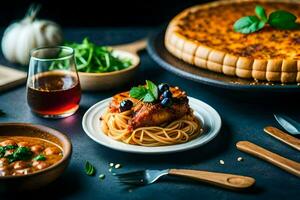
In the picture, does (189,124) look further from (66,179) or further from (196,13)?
(196,13)

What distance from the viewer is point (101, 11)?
593cm

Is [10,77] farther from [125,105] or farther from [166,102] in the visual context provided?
[166,102]

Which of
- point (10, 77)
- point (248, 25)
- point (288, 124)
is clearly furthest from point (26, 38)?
point (288, 124)

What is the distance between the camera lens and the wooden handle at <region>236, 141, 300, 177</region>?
2.62m

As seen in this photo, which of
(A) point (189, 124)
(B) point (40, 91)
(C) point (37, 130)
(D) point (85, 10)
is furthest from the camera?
(D) point (85, 10)

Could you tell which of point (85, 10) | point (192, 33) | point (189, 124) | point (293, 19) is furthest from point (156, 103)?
point (85, 10)

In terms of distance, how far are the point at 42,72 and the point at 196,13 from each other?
1.68 m

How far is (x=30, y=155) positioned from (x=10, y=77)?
1412 mm

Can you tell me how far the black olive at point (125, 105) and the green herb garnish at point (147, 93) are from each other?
0.05 metres

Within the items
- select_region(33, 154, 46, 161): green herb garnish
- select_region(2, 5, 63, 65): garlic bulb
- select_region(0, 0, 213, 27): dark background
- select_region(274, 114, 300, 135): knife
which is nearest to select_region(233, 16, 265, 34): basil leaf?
select_region(274, 114, 300, 135): knife

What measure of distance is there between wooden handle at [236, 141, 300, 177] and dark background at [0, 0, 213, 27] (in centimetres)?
A: 332

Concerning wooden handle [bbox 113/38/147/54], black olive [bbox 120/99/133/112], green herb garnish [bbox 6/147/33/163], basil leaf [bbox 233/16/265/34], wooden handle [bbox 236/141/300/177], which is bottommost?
wooden handle [bbox 113/38/147/54]

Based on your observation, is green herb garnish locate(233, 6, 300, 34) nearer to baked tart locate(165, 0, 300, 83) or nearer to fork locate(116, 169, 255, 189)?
baked tart locate(165, 0, 300, 83)

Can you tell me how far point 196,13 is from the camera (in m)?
4.53
